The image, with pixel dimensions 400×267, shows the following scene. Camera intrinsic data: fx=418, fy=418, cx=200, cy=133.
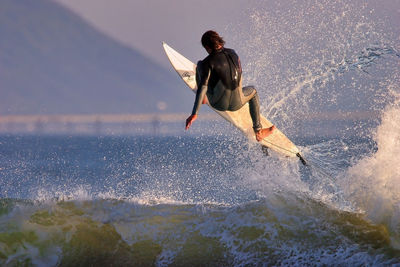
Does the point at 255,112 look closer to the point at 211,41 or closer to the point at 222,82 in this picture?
the point at 222,82

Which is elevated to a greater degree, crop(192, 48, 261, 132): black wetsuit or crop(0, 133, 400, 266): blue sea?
crop(192, 48, 261, 132): black wetsuit

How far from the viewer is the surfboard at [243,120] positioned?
7.23 metres

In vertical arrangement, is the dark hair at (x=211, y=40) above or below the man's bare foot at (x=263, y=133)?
above

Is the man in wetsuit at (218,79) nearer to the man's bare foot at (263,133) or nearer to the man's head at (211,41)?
the man's head at (211,41)

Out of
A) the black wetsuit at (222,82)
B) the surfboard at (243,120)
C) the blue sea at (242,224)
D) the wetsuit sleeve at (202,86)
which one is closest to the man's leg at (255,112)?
the black wetsuit at (222,82)

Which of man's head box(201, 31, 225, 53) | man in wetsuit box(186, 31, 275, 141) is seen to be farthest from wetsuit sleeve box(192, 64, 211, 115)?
man's head box(201, 31, 225, 53)

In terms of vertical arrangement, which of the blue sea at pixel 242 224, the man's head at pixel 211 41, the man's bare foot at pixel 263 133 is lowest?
the blue sea at pixel 242 224

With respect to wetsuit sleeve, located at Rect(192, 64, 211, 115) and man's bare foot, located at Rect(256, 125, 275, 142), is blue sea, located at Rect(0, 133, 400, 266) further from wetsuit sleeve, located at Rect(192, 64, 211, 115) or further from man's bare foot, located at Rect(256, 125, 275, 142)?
wetsuit sleeve, located at Rect(192, 64, 211, 115)

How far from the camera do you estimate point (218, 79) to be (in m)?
6.00

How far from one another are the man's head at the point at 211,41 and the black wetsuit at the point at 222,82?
0.07 meters

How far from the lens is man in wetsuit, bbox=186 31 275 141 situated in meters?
5.84

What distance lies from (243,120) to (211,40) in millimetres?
1865

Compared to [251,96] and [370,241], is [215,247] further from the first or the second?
[251,96]

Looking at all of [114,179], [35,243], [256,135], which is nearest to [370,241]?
[256,135]
